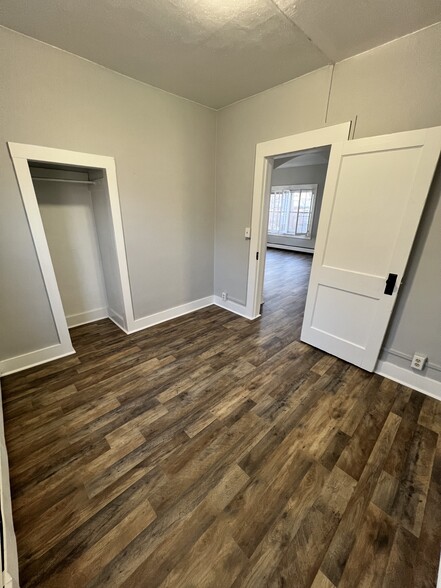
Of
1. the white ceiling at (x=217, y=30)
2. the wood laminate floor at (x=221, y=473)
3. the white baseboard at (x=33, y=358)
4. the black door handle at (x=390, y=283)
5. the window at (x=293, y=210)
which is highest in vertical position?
the white ceiling at (x=217, y=30)

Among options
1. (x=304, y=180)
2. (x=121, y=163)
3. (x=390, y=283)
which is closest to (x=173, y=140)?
(x=121, y=163)

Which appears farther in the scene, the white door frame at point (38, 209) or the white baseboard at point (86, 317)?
the white baseboard at point (86, 317)

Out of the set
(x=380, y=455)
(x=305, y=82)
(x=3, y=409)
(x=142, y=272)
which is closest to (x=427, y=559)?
(x=380, y=455)

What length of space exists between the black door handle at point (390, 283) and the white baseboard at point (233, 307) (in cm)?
171

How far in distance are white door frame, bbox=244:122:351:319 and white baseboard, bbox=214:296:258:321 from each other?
26mm

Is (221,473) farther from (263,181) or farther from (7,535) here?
(263,181)

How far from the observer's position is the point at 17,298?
215 centimetres

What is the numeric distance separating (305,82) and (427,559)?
3.43m

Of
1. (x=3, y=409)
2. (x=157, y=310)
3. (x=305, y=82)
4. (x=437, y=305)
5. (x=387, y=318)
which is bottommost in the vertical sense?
(x=3, y=409)

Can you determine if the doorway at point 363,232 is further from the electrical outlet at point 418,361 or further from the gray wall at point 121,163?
the gray wall at point 121,163

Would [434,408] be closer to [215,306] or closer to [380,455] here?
[380,455]

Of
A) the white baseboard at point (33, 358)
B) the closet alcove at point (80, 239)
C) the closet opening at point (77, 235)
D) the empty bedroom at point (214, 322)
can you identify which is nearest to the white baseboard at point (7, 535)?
the empty bedroom at point (214, 322)

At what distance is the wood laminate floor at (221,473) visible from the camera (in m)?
1.07

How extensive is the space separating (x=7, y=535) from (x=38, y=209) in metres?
2.22
